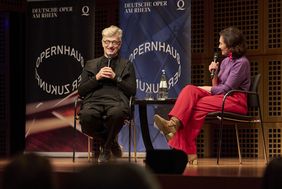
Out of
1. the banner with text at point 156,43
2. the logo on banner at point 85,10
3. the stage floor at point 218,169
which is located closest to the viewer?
the stage floor at point 218,169

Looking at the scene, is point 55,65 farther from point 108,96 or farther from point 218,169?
point 218,169

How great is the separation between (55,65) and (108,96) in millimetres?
1539

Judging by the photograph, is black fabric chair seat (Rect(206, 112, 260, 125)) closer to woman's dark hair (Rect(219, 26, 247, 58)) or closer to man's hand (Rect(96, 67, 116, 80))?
woman's dark hair (Rect(219, 26, 247, 58))

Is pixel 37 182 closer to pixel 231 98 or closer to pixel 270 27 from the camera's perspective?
pixel 231 98

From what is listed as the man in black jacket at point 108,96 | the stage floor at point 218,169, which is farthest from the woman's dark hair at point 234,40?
the stage floor at point 218,169

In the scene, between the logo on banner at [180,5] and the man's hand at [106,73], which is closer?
the man's hand at [106,73]

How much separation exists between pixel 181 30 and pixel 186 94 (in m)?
1.16

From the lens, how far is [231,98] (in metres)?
4.92

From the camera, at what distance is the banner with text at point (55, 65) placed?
20.3 ft

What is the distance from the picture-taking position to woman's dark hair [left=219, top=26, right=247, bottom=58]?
16.6 feet

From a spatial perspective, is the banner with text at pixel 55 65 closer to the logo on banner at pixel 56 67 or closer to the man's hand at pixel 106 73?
the logo on banner at pixel 56 67

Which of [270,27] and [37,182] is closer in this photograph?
[37,182]

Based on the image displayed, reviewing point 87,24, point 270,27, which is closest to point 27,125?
point 87,24

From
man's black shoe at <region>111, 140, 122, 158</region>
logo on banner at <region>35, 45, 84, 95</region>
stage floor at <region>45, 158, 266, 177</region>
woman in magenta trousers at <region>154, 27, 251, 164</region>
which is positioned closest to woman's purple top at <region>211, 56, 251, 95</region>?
woman in magenta trousers at <region>154, 27, 251, 164</region>
